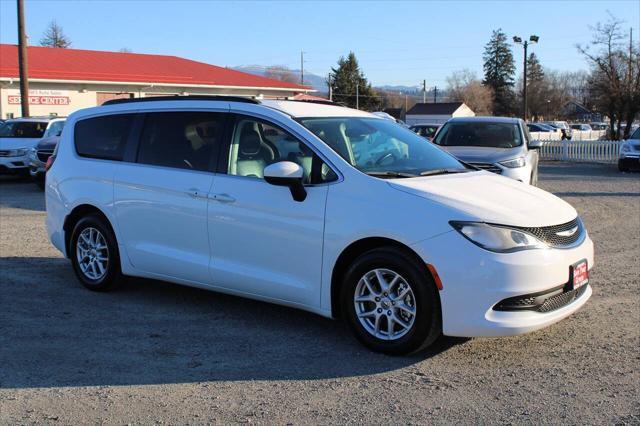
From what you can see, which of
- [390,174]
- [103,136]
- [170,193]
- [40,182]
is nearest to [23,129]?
[40,182]

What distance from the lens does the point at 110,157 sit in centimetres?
659

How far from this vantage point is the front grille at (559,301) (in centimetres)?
465

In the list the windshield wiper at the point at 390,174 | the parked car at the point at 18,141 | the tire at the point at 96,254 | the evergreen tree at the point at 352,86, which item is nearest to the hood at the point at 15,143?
the parked car at the point at 18,141

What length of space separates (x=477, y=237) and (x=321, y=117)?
6.07 feet

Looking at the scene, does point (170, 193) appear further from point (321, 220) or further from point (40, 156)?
point (40, 156)

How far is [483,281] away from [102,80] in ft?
106

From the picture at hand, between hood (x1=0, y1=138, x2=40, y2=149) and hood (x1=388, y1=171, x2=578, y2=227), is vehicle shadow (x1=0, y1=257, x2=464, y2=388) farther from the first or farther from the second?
hood (x1=0, y1=138, x2=40, y2=149)

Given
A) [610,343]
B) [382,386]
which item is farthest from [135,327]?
[610,343]

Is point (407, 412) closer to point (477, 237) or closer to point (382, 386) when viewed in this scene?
point (382, 386)

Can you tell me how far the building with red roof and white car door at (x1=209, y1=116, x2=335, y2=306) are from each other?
28.8 meters

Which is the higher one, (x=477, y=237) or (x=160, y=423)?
(x=477, y=237)

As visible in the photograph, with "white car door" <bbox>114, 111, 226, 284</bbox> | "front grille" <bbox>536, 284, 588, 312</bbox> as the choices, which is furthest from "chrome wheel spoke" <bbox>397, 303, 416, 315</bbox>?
"white car door" <bbox>114, 111, 226, 284</bbox>

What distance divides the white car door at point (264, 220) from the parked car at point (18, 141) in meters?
13.6

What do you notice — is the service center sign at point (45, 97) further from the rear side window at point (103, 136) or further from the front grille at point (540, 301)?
the front grille at point (540, 301)
